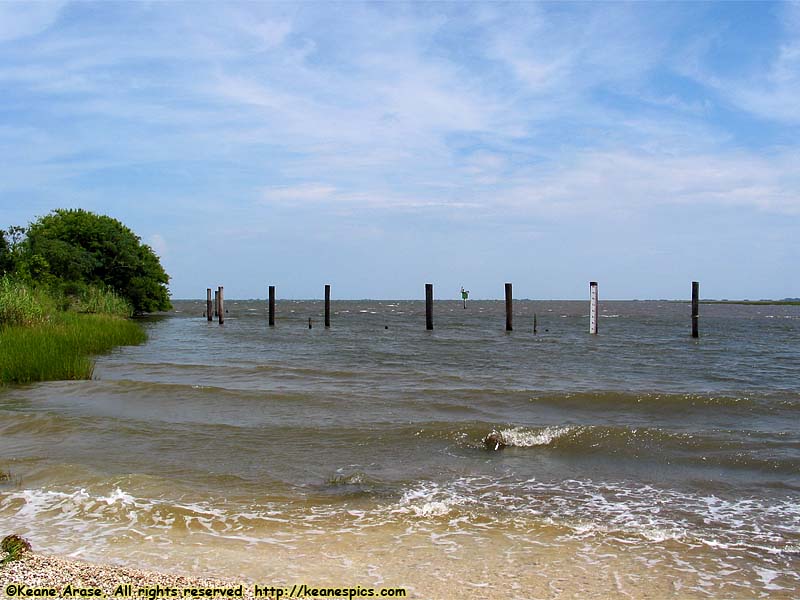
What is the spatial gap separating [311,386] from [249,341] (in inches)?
572

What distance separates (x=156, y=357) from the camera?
20.0 metres

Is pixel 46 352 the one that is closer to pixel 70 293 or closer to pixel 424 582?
pixel 424 582

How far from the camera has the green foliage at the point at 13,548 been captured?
13.7 ft

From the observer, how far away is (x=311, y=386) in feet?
47.0

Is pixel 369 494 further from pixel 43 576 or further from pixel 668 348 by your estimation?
pixel 668 348

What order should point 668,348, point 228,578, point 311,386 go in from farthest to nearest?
point 668,348, point 311,386, point 228,578

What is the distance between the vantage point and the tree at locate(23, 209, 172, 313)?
34531 millimetres

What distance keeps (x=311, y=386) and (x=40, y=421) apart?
5.65 metres

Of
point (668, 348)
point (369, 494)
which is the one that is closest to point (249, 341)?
point (668, 348)

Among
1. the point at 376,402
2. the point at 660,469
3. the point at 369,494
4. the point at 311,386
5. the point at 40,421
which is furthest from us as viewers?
the point at 311,386

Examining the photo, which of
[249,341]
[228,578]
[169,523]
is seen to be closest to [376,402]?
[169,523]

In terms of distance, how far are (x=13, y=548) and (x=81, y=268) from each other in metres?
35.5

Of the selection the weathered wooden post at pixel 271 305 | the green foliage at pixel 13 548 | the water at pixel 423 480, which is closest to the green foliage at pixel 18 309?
the water at pixel 423 480

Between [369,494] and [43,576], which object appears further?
[369,494]
